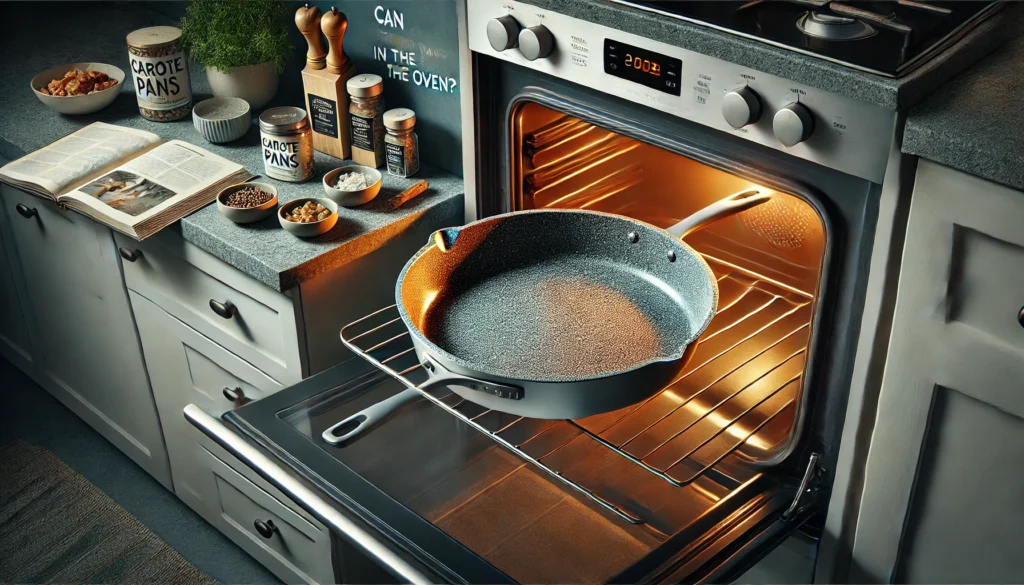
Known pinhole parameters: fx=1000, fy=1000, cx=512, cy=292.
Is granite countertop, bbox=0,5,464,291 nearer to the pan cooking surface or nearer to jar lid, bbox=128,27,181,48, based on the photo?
jar lid, bbox=128,27,181,48

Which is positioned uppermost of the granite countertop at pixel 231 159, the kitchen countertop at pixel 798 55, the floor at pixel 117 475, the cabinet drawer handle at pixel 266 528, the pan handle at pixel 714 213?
the kitchen countertop at pixel 798 55

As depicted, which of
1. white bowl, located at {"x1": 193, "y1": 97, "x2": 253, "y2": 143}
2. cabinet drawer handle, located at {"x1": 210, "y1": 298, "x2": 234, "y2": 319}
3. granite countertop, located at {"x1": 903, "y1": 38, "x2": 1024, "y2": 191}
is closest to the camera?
granite countertop, located at {"x1": 903, "y1": 38, "x2": 1024, "y2": 191}

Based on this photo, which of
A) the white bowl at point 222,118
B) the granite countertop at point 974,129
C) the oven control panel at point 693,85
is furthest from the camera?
the white bowl at point 222,118

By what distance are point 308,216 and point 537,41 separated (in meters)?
0.56

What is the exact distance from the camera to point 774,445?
1376 millimetres

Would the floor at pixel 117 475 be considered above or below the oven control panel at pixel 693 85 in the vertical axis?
below

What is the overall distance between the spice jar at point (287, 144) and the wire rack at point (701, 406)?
396 mm

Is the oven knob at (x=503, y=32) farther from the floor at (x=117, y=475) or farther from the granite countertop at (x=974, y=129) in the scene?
the floor at (x=117, y=475)

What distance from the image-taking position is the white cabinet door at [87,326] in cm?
205

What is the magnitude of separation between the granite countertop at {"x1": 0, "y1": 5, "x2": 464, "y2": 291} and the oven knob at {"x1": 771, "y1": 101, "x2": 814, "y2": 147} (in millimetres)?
787

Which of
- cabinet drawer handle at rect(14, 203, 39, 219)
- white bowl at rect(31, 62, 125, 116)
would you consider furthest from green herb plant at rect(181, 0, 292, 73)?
cabinet drawer handle at rect(14, 203, 39, 219)

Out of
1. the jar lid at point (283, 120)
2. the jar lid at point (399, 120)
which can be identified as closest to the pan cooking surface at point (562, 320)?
the jar lid at point (399, 120)

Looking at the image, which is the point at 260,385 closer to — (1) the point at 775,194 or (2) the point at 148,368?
(2) the point at 148,368

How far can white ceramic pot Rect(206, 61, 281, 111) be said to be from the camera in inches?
81.4
